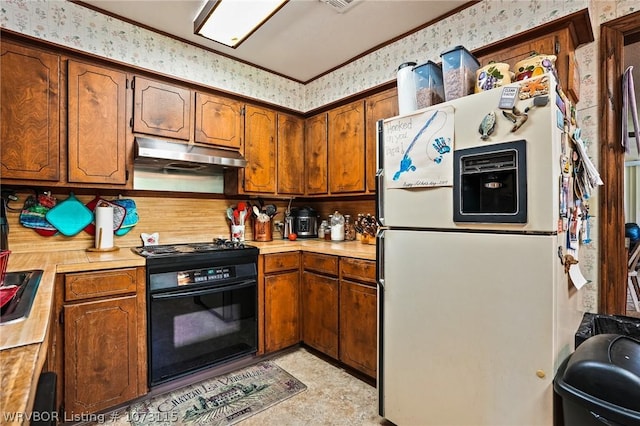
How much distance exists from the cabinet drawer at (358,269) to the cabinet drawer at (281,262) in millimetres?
497

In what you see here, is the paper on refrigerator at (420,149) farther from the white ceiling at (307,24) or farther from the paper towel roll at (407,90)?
the white ceiling at (307,24)

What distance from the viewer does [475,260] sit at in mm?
1339

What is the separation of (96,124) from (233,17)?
114 cm

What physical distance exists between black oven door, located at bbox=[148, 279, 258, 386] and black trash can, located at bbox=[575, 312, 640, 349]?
2013 mm

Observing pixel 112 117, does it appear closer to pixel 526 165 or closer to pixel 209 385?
pixel 209 385

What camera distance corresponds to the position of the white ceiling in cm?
210

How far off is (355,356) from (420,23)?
97.8 inches

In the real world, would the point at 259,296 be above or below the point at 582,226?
below

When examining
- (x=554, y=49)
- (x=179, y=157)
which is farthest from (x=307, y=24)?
(x=554, y=49)

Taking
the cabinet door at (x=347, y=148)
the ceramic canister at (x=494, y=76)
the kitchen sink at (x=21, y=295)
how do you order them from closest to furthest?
the kitchen sink at (x=21, y=295)
the ceramic canister at (x=494, y=76)
the cabinet door at (x=347, y=148)

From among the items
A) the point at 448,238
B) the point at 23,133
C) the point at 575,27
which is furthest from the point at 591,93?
the point at 23,133

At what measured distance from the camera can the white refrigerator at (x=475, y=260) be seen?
46.2 inches

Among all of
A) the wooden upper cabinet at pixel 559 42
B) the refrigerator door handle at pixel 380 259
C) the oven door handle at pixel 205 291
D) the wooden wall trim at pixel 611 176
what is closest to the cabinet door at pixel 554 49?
the wooden upper cabinet at pixel 559 42

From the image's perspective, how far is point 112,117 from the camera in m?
2.12
